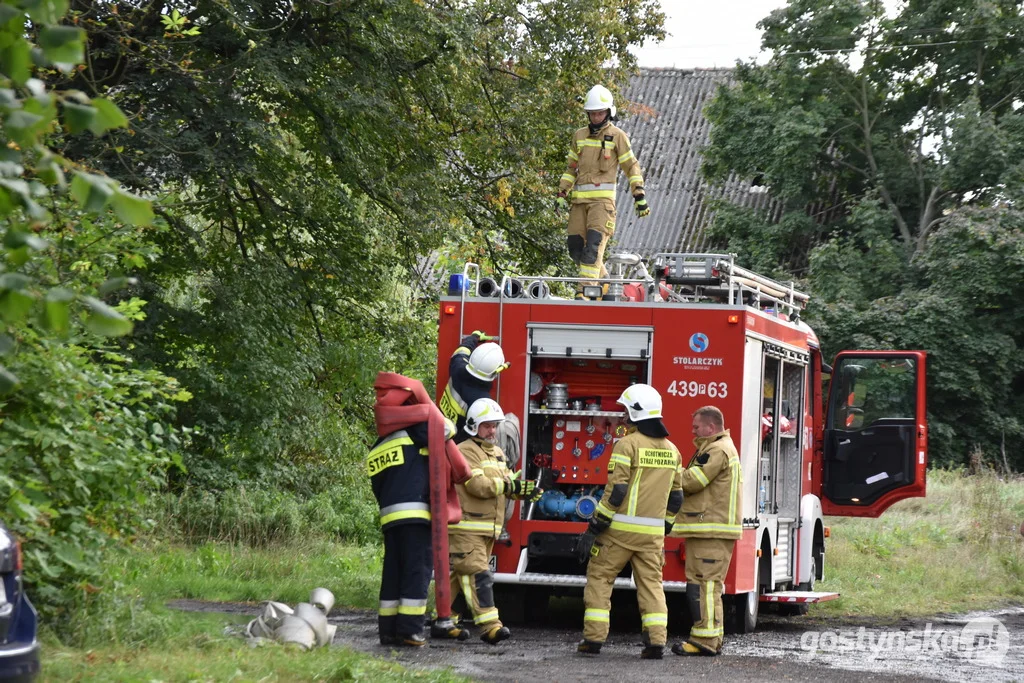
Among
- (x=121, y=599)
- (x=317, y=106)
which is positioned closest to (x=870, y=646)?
(x=121, y=599)

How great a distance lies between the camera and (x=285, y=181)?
45.0 feet

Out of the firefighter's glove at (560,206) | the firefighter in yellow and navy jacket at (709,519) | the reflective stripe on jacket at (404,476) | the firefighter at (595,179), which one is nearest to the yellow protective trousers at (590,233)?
the firefighter at (595,179)

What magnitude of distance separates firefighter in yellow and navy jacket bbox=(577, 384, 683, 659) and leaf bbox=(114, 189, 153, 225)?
6384mm

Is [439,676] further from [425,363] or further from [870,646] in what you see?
[425,363]

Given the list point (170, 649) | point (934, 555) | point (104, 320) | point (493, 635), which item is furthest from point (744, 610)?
point (104, 320)

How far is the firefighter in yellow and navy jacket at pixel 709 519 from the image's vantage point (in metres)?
9.11

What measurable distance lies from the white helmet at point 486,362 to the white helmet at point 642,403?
3.53 ft

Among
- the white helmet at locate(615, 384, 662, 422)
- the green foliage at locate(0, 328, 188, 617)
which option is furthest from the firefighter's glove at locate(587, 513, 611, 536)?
the green foliage at locate(0, 328, 188, 617)

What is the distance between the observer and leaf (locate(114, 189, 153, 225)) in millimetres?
2572

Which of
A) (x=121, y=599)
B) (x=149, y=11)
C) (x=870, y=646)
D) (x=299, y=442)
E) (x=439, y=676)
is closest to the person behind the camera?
(x=439, y=676)

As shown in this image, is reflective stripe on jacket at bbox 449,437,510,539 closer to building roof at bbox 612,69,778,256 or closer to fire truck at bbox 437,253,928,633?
fire truck at bbox 437,253,928,633

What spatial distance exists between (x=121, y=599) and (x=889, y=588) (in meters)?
8.52

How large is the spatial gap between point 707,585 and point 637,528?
2.39 feet
